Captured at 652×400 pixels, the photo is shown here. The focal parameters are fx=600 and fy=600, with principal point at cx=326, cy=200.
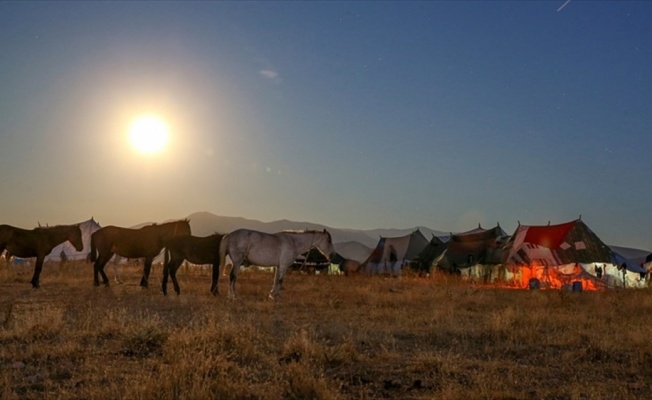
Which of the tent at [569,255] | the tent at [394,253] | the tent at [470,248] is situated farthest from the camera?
the tent at [394,253]

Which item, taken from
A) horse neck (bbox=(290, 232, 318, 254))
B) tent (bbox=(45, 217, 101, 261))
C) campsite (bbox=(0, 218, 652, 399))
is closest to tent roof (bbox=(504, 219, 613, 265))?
campsite (bbox=(0, 218, 652, 399))

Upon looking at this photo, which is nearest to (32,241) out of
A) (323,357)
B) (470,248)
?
(323,357)

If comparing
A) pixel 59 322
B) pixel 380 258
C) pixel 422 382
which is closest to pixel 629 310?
pixel 422 382

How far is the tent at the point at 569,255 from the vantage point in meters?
30.5

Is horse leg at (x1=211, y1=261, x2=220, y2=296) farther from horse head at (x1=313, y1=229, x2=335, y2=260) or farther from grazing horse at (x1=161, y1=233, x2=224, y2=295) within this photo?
horse head at (x1=313, y1=229, x2=335, y2=260)

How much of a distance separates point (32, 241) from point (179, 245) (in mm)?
4716

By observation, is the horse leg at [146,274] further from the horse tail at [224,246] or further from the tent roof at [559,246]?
the tent roof at [559,246]

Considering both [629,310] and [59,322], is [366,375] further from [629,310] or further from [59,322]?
[629,310]

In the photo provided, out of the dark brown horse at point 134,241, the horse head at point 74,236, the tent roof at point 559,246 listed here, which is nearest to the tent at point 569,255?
the tent roof at point 559,246

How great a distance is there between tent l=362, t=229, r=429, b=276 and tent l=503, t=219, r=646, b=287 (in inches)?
467

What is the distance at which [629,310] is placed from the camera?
52.1 ft

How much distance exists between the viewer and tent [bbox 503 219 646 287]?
100 ft

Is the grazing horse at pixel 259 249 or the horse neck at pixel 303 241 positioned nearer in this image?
the grazing horse at pixel 259 249

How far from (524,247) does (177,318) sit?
80.4 ft
